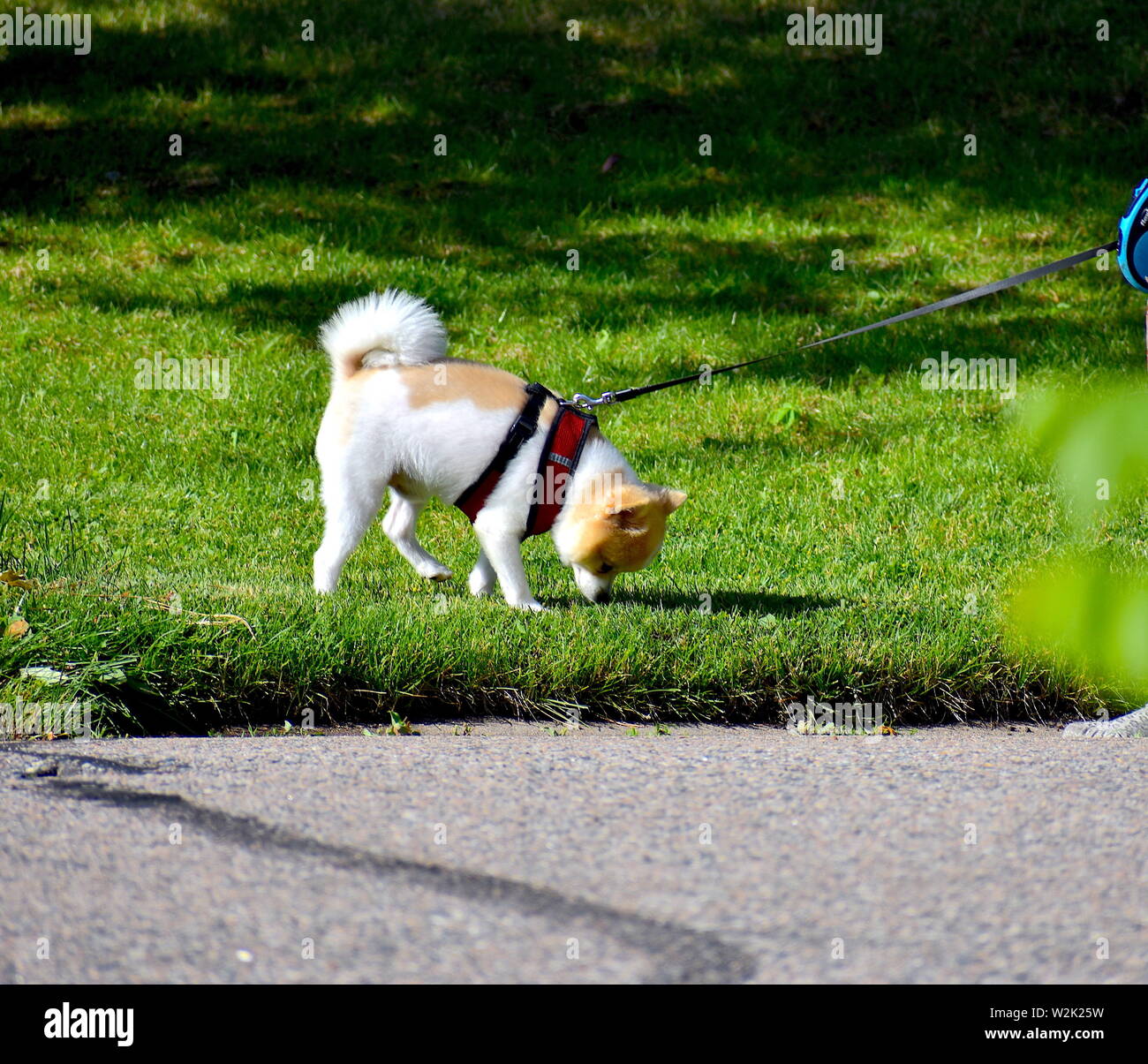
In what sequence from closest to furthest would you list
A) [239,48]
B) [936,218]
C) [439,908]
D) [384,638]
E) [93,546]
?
[439,908] < [384,638] < [93,546] < [936,218] < [239,48]

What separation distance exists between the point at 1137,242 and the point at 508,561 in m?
2.68

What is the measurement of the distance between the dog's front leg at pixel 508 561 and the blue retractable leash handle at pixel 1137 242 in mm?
2590

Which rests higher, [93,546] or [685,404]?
[685,404]

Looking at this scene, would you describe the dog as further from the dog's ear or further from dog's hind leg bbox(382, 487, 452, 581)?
dog's hind leg bbox(382, 487, 452, 581)

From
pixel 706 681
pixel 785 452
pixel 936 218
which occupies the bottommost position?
pixel 706 681

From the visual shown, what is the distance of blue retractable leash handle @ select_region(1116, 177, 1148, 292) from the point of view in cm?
293

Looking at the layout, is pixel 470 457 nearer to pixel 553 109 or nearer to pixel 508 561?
pixel 508 561

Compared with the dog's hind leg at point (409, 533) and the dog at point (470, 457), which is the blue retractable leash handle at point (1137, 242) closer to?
the dog at point (470, 457)

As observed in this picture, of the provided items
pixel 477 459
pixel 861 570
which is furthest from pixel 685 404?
pixel 477 459

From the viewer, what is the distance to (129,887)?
2473 millimetres

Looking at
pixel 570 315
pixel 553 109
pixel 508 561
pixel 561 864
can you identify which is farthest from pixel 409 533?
pixel 553 109

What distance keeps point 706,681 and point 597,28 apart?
9256 millimetres

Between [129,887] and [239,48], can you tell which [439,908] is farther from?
[239,48]

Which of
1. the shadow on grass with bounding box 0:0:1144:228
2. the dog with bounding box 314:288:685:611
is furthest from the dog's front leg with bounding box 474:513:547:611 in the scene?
the shadow on grass with bounding box 0:0:1144:228
